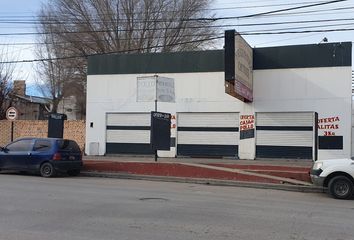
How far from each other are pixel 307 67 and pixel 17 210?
17.4 m

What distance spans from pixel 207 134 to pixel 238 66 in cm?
513

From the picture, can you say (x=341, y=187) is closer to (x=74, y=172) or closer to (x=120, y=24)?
(x=74, y=172)

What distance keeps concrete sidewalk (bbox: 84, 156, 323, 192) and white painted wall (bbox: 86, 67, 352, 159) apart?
16.9ft

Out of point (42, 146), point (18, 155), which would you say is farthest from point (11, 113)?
point (42, 146)

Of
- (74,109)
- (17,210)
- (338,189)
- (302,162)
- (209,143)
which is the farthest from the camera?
(74,109)

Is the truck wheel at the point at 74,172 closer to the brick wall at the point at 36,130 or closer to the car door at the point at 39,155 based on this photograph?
the car door at the point at 39,155

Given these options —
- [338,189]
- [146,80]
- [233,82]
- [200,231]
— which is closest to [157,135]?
[146,80]

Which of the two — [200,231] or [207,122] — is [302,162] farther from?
[200,231]

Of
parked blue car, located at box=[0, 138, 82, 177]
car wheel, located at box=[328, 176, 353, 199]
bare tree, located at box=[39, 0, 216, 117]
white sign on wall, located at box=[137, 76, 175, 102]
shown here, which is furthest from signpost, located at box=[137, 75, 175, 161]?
bare tree, located at box=[39, 0, 216, 117]

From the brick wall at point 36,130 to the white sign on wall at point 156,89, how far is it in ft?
28.8

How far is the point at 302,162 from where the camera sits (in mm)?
24062

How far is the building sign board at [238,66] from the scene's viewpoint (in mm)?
21781

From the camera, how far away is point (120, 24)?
40375 mm

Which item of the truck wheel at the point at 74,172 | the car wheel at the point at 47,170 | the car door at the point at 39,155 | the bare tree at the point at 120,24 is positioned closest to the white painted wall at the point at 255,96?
the truck wheel at the point at 74,172
